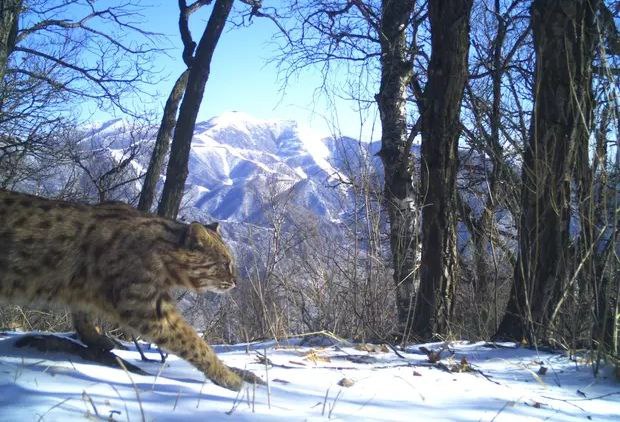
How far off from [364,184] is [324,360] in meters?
2.64

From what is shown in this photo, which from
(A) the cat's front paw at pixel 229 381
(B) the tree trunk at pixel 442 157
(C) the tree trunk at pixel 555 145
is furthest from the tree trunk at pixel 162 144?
(A) the cat's front paw at pixel 229 381

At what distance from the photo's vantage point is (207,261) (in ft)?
12.5

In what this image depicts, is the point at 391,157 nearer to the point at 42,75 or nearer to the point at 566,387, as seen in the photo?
the point at 566,387

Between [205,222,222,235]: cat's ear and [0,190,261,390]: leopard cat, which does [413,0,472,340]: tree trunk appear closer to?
[205,222,222,235]: cat's ear

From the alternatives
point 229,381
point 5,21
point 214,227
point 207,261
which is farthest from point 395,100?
point 229,381

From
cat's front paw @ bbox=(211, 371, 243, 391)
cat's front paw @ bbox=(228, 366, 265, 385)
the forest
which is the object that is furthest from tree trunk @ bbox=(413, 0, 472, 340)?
cat's front paw @ bbox=(211, 371, 243, 391)

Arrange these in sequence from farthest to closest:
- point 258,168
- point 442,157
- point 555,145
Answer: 1. point 258,168
2. point 442,157
3. point 555,145

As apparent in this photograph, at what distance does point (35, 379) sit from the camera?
2529mm

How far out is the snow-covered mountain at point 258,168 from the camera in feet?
34.5

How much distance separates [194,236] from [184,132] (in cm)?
657

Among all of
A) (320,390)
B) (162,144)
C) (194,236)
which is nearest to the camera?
(320,390)

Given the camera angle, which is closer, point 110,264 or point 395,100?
point 110,264

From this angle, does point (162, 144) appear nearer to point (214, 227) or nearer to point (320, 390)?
point (214, 227)

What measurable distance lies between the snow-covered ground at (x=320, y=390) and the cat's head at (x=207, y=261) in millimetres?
542
